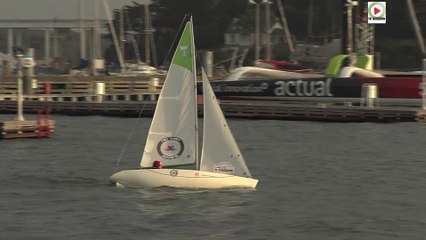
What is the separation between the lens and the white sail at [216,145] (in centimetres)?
2816

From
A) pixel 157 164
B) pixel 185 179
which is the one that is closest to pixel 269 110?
pixel 157 164

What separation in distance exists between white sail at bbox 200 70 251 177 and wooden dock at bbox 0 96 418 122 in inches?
1004

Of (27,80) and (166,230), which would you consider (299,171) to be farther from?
(27,80)

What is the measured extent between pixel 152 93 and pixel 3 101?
40.9 ft

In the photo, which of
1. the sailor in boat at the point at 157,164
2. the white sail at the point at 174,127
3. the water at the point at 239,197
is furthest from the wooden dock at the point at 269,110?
the sailor in boat at the point at 157,164

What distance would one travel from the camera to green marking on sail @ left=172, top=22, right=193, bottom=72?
27.7 m

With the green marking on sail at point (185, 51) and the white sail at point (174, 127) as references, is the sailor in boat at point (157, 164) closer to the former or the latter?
the white sail at point (174, 127)

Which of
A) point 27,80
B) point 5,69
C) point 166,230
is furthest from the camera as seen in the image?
point 5,69

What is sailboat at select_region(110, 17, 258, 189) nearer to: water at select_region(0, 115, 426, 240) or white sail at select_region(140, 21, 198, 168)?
white sail at select_region(140, 21, 198, 168)

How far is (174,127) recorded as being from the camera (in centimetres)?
2838

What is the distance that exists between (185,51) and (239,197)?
430 centimetres

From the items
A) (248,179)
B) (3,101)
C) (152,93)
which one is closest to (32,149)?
(248,179)

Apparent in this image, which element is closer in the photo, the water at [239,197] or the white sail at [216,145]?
the water at [239,197]

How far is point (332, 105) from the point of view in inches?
2469
